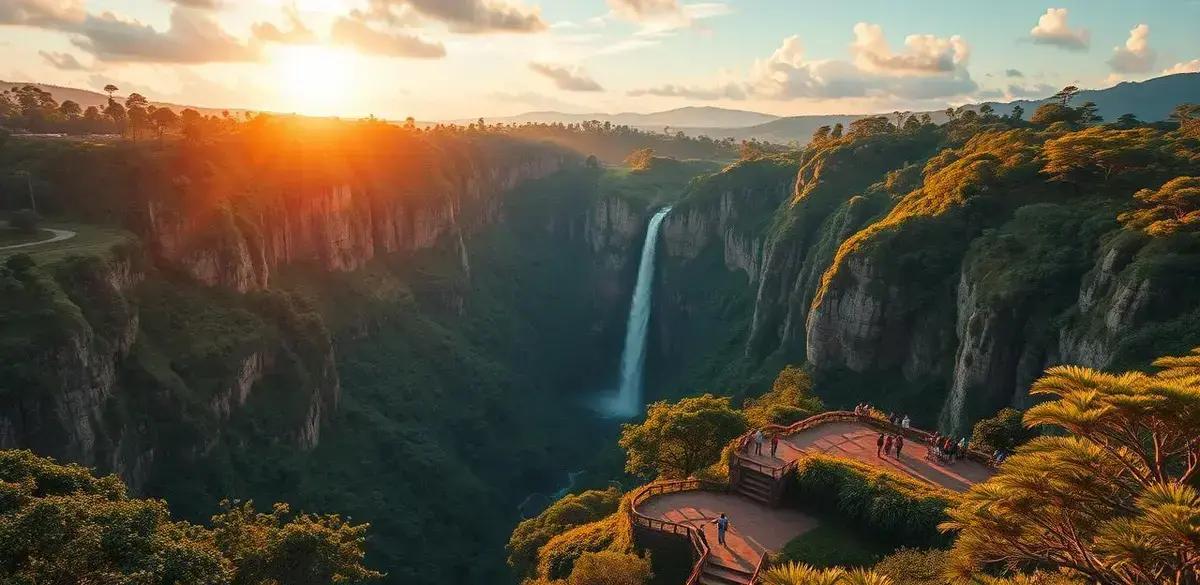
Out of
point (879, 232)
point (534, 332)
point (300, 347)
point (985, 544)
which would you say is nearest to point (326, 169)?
point (300, 347)

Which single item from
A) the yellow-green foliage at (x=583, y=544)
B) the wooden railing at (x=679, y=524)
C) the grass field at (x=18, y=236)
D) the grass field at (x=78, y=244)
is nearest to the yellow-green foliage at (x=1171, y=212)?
the wooden railing at (x=679, y=524)

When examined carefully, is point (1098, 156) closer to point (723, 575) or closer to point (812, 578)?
point (723, 575)

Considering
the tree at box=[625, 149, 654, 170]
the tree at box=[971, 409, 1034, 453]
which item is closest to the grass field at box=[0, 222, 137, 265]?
the tree at box=[971, 409, 1034, 453]

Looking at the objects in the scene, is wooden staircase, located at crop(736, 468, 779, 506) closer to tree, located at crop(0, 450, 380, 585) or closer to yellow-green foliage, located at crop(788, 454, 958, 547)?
yellow-green foliage, located at crop(788, 454, 958, 547)

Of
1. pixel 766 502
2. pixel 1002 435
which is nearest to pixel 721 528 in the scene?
pixel 766 502

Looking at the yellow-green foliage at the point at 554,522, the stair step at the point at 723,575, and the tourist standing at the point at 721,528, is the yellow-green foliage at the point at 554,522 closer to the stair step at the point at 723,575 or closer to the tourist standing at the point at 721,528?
the tourist standing at the point at 721,528
